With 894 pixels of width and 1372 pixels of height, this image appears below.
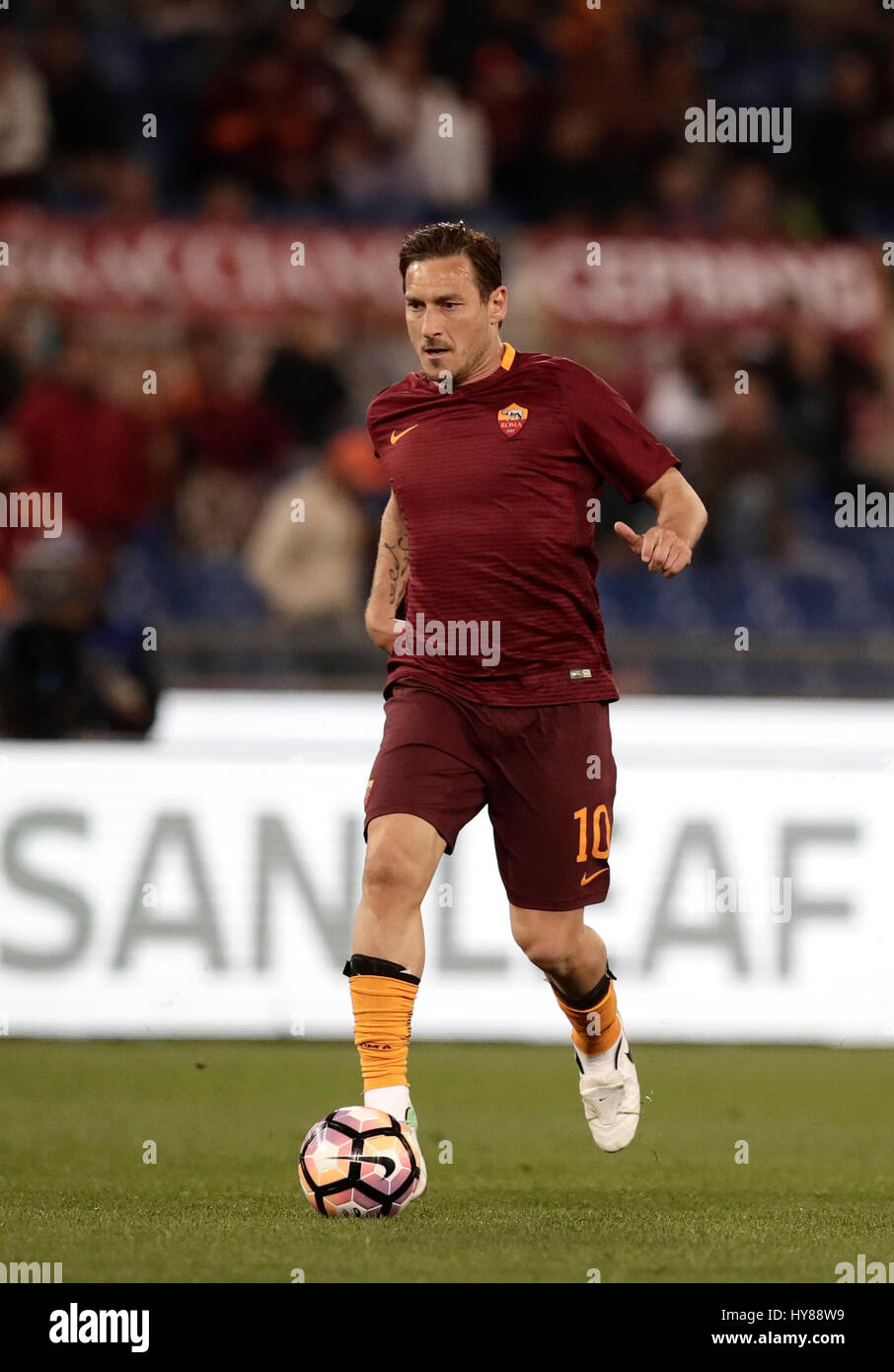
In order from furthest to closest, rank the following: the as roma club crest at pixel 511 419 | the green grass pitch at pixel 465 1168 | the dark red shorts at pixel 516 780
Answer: the as roma club crest at pixel 511 419, the dark red shorts at pixel 516 780, the green grass pitch at pixel 465 1168

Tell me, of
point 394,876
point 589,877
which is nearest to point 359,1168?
point 394,876

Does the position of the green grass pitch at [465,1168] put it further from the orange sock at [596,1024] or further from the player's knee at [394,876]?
the player's knee at [394,876]

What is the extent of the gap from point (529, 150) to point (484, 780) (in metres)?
8.71

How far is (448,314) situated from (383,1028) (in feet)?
5.46

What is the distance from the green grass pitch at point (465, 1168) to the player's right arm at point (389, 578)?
1.41 metres

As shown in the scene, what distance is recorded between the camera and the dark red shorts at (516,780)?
486 cm

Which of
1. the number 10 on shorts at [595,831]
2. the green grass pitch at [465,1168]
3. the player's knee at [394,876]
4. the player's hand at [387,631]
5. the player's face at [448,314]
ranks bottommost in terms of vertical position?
the green grass pitch at [465,1168]

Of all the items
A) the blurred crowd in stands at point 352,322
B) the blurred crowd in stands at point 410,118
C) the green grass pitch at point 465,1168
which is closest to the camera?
the green grass pitch at point 465,1168

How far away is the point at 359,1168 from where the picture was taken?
4.50 meters

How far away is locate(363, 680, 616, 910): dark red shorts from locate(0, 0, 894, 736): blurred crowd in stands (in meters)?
3.89

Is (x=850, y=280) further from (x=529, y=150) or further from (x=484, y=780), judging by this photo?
(x=484, y=780)

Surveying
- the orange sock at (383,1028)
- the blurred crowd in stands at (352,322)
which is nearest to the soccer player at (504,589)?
the orange sock at (383,1028)

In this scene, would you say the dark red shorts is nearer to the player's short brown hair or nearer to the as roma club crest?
the as roma club crest

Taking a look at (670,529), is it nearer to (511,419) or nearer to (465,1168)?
(511,419)
